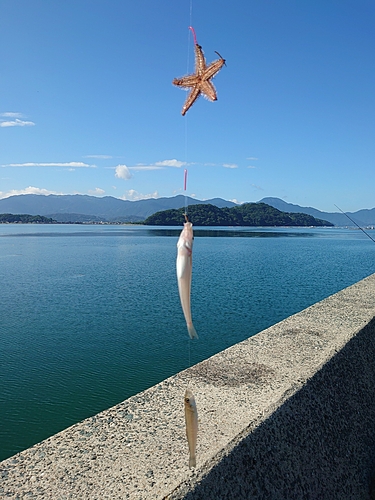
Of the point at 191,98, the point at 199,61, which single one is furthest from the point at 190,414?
the point at 199,61

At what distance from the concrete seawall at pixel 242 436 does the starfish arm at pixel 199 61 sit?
2237mm

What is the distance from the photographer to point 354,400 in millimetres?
5074

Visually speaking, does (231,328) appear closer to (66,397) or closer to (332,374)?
(66,397)

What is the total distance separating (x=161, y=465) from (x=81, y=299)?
55.3 feet

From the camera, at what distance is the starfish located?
5.88ft

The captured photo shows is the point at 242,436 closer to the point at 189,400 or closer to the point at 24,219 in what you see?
the point at 189,400

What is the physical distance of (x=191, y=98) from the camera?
1.84 metres

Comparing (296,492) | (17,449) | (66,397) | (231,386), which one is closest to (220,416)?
(231,386)

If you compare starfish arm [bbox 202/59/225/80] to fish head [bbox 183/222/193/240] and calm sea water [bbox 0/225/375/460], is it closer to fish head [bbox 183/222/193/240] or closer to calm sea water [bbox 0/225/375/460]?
fish head [bbox 183/222/193/240]

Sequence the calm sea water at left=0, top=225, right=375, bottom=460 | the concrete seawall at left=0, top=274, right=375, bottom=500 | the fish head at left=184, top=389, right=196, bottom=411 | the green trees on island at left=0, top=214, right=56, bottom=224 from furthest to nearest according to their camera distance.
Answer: the green trees on island at left=0, top=214, right=56, bottom=224
the calm sea water at left=0, top=225, right=375, bottom=460
the concrete seawall at left=0, top=274, right=375, bottom=500
the fish head at left=184, top=389, right=196, bottom=411

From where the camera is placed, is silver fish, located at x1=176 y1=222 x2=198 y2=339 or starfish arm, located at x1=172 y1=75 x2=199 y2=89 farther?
starfish arm, located at x1=172 y1=75 x2=199 y2=89


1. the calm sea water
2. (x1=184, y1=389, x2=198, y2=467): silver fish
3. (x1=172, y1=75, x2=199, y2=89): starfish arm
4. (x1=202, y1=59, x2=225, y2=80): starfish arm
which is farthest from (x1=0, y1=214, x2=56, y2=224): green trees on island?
(x1=202, y1=59, x2=225, y2=80): starfish arm

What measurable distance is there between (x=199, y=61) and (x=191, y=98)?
0.55 feet

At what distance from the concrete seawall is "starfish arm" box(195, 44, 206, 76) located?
224 centimetres
